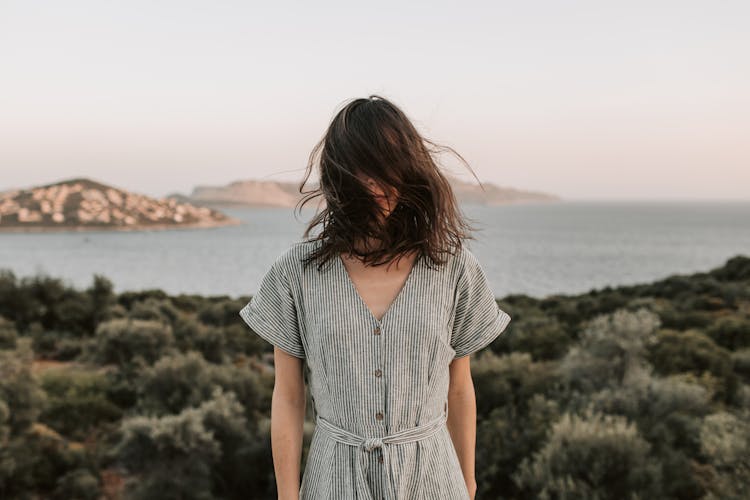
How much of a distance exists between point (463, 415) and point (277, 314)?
58 centimetres

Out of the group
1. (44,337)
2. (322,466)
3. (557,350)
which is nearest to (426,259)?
(322,466)

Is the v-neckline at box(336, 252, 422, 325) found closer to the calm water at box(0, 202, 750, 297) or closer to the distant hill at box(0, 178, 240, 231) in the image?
the calm water at box(0, 202, 750, 297)

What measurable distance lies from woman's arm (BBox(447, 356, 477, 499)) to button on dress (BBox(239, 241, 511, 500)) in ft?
0.32

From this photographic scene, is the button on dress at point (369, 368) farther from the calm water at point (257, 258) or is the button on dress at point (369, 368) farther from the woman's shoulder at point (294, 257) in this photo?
the calm water at point (257, 258)

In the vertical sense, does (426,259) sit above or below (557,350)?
above

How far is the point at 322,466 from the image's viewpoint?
1.39 meters

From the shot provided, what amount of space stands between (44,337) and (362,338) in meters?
14.4

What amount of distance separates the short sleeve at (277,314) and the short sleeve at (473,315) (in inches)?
16.5

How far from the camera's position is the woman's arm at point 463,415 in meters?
1.53

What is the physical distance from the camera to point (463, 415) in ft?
5.03

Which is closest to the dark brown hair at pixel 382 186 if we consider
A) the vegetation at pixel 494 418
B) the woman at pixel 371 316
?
the woman at pixel 371 316

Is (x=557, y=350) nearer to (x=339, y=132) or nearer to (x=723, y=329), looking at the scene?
(x=723, y=329)

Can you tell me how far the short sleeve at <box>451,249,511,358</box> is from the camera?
1.46 m

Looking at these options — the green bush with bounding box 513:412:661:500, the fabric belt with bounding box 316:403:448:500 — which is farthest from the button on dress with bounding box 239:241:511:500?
the green bush with bounding box 513:412:661:500
